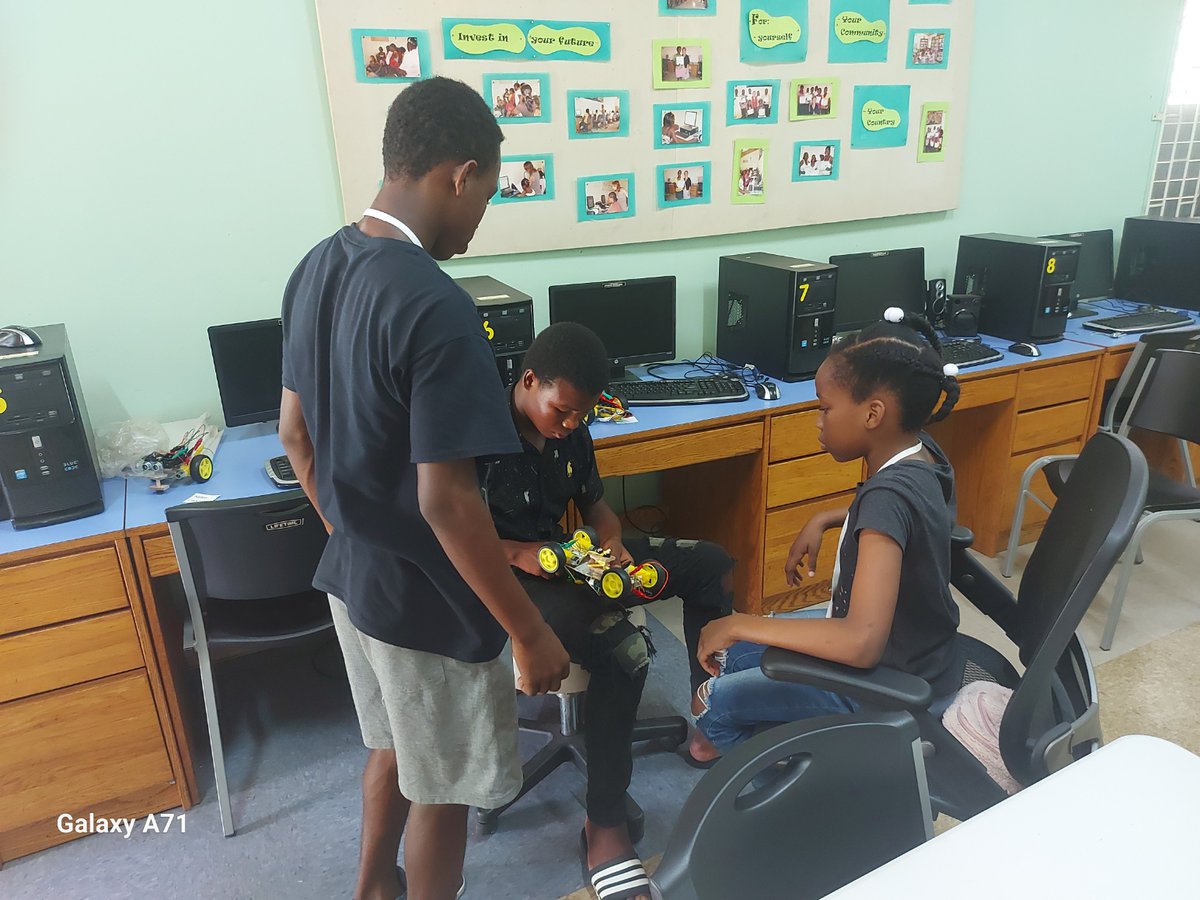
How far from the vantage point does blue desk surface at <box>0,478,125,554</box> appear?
5.48ft

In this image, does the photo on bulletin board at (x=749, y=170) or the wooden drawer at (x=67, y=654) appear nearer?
the wooden drawer at (x=67, y=654)

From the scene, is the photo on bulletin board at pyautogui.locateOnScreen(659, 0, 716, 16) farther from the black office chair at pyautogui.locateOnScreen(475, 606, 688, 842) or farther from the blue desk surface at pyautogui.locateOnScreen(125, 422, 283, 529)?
the black office chair at pyautogui.locateOnScreen(475, 606, 688, 842)

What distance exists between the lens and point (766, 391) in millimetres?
2480

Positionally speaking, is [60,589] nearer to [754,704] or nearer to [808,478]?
[754,704]

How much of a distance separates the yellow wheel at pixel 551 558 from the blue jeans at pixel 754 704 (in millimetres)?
396

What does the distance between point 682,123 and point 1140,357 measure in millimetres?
1758

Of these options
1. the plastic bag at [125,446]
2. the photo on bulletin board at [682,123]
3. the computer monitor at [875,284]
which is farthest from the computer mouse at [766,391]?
the plastic bag at [125,446]

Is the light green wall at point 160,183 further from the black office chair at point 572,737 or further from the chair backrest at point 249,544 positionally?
the black office chair at point 572,737

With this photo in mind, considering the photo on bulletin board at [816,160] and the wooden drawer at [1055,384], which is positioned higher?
the photo on bulletin board at [816,160]

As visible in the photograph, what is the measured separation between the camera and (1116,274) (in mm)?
3689

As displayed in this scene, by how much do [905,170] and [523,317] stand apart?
1.84 m

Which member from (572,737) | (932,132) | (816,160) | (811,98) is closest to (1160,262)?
(932,132)

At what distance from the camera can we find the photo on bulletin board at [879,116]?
2996 millimetres

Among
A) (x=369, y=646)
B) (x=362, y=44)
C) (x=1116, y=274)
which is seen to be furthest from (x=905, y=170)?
(x=369, y=646)
